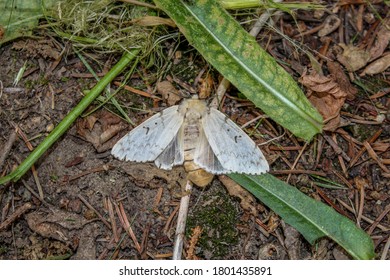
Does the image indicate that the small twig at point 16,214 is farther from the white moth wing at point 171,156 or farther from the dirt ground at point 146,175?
the white moth wing at point 171,156

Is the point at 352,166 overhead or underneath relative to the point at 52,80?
underneath

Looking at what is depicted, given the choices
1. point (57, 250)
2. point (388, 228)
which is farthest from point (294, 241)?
point (57, 250)

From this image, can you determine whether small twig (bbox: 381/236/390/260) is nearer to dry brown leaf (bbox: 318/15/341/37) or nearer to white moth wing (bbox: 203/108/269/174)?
white moth wing (bbox: 203/108/269/174)

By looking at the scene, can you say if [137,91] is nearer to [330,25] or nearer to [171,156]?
[171,156]

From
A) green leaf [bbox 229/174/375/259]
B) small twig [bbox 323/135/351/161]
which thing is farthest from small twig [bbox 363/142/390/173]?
green leaf [bbox 229/174/375/259]

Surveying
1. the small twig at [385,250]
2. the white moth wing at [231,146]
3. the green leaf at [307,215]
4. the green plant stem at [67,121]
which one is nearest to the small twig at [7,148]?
the green plant stem at [67,121]

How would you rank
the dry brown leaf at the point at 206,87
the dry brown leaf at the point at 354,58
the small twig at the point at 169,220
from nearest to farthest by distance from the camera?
the small twig at the point at 169,220
the dry brown leaf at the point at 206,87
the dry brown leaf at the point at 354,58
